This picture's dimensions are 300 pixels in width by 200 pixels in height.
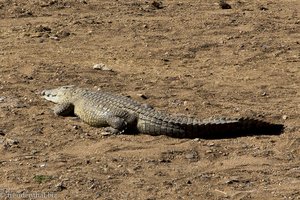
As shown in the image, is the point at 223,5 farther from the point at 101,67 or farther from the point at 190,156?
the point at 190,156

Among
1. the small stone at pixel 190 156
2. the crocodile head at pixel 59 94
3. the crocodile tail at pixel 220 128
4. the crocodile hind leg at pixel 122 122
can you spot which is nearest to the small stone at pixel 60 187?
the small stone at pixel 190 156

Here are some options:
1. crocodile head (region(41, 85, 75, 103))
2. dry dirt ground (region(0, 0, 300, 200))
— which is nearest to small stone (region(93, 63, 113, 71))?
dry dirt ground (region(0, 0, 300, 200))

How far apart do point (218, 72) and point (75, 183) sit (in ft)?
14.1

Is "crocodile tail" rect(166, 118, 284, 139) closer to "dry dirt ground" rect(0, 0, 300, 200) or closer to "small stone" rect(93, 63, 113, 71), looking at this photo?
"dry dirt ground" rect(0, 0, 300, 200)

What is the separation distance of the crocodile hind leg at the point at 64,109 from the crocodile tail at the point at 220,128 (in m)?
1.55

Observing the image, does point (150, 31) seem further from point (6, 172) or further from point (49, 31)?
point (6, 172)

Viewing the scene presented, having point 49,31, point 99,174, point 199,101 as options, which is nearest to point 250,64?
point 199,101

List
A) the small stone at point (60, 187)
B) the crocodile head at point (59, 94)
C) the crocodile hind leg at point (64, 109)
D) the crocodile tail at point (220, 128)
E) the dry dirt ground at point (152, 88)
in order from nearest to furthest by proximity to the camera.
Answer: the small stone at point (60, 187)
the dry dirt ground at point (152, 88)
the crocodile tail at point (220, 128)
the crocodile hind leg at point (64, 109)
the crocodile head at point (59, 94)

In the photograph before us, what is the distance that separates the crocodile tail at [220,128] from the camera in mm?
7828

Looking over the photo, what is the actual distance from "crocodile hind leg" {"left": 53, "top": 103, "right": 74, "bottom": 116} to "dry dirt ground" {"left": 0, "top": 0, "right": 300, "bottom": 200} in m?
0.14

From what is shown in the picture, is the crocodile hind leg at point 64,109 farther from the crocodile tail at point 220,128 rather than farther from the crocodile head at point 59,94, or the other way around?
the crocodile tail at point 220,128

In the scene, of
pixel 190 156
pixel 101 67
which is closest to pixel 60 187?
pixel 190 156

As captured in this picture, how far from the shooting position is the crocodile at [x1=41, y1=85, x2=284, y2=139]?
7.86 metres

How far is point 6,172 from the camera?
7.04 meters
